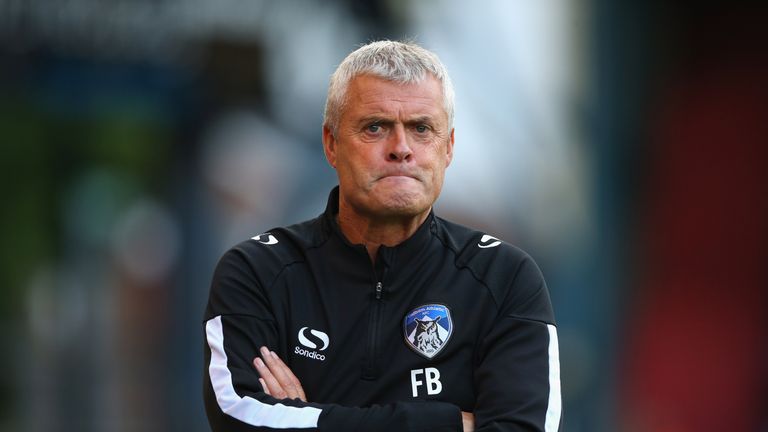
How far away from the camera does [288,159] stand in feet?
34.4

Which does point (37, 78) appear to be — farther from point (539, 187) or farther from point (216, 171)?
point (539, 187)

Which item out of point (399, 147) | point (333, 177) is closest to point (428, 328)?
point (399, 147)

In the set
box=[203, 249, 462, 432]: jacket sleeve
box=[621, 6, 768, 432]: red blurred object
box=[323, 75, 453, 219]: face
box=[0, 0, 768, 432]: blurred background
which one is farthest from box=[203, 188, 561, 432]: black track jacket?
box=[621, 6, 768, 432]: red blurred object

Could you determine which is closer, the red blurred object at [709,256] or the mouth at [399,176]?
the mouth at [399,176]

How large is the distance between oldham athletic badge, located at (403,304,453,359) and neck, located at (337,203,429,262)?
10.2 inches

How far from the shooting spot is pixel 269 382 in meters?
3.69

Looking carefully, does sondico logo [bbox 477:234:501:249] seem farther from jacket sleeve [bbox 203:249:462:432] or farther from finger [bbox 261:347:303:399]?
finger [bbox 261:347:303:399]

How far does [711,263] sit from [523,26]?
2739 millimetres

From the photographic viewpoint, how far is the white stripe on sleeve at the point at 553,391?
12.0 feet

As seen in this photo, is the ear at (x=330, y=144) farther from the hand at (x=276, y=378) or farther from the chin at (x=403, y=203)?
the hand at (x=276, y=378)

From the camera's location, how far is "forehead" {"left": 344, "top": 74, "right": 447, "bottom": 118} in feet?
12.5

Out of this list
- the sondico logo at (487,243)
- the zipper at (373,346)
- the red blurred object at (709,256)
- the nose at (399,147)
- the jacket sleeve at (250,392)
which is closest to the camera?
the jacket sleeve at (250,392)

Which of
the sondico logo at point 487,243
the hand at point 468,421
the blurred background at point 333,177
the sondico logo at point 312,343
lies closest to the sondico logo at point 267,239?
→ the sondico logo at point 312,343

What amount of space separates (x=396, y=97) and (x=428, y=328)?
0.68m
